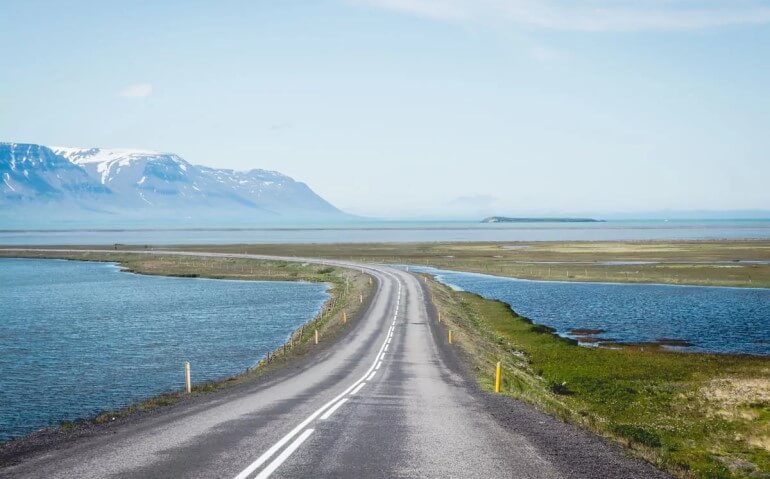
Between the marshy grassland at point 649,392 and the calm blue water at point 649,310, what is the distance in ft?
22.9

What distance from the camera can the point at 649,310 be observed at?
68125 mm

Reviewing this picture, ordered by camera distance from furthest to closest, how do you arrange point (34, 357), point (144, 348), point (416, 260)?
point (416, 260), point (144, 348), point (34, 357)

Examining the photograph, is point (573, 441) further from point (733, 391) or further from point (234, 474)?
point (733, 391)

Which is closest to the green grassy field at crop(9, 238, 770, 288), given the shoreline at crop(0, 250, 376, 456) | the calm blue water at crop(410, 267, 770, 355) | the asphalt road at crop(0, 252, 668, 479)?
the calm blue water at crop(410, 267, 770, 355)

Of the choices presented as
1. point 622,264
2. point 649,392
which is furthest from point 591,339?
point 622,264

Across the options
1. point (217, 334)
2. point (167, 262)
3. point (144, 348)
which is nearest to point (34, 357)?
point (144, 348)

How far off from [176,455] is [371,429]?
4.94 metres

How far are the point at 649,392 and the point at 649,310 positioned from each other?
3672cm

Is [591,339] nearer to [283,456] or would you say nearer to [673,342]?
[673,342]

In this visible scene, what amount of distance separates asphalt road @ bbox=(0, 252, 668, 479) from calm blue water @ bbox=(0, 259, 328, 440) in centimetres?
1212

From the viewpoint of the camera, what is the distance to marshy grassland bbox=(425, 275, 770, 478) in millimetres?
22094

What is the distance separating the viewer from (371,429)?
1700cm

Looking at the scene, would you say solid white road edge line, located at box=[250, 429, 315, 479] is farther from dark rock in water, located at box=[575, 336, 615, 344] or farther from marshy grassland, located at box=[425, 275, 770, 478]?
dark rock in water, located at box=[575, 336, 615, 344]

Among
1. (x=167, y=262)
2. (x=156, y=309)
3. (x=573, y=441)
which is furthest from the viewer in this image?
(x=167, y=262)
